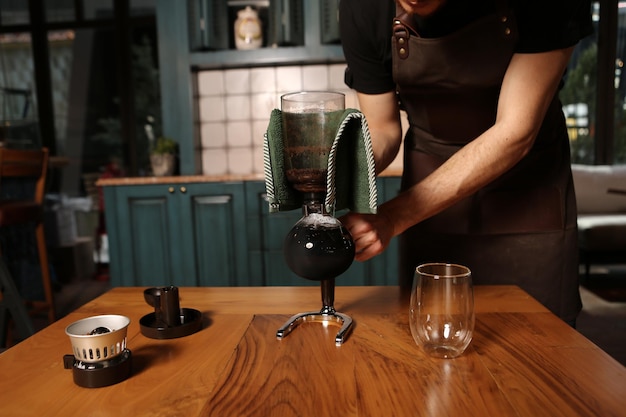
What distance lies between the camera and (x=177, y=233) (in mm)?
2980

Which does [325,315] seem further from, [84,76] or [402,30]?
[84,76]

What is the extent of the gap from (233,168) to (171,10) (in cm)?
104

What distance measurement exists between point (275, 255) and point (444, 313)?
224cm

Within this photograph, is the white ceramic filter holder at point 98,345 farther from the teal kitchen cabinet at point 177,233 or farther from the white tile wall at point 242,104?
the white tile wall at point 242,104

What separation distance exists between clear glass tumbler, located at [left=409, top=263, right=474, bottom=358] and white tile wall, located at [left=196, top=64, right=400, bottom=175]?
8.58 feet

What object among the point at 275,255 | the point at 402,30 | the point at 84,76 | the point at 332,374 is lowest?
the point at 275,255

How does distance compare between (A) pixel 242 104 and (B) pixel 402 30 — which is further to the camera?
(A) pixel 242 104

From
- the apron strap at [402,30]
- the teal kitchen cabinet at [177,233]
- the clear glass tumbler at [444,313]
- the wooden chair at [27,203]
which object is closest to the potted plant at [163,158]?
the teal kitchen cabinet at [177,233]

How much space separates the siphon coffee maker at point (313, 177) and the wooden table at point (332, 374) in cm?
7

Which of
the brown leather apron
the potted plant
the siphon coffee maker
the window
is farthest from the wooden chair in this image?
the siphon coffee maker

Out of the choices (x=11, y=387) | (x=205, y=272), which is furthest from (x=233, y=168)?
(x=11, y=387)

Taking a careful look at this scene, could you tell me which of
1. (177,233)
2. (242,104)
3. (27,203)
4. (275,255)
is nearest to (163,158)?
(177,233)

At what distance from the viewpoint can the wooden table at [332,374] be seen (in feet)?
1.94

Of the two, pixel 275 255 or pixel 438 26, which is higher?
pixel 438 26
